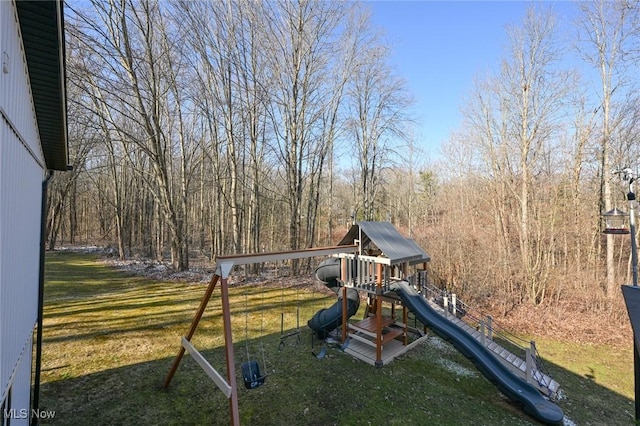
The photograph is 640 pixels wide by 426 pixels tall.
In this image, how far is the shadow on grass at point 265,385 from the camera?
4656 mm

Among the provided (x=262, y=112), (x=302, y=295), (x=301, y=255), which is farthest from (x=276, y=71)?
(x=301, y=255)

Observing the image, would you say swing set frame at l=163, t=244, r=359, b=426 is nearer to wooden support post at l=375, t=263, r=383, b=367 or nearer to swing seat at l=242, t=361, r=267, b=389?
swing seat at l=242, t=361, r=267, b=389

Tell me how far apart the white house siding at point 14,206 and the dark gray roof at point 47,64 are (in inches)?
5.6

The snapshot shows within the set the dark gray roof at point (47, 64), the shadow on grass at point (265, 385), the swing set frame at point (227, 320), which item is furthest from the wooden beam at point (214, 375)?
the dark gray roof at point (47, 64)

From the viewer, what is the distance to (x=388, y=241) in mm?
6855

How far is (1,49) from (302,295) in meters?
10.5

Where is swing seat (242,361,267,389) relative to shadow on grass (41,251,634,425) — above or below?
above

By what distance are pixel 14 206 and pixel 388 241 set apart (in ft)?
19.8

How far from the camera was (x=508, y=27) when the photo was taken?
A: 496 inches

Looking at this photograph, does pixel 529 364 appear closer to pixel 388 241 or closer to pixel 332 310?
pixel 388 241

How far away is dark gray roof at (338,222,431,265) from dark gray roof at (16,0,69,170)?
5.54 meters

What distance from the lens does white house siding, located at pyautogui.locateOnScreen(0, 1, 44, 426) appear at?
2150 millimetres

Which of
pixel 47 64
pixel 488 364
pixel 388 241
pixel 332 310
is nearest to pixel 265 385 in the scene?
pixel 332 310

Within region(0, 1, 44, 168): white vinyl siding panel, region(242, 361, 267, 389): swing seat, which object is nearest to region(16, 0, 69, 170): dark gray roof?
region(0, 1, 44, 168): white vinyl siding panel
